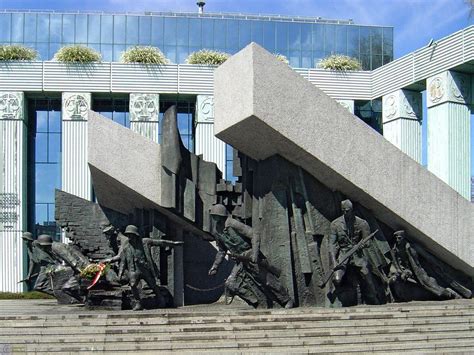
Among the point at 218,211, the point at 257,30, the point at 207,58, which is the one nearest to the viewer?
the point at 218,211

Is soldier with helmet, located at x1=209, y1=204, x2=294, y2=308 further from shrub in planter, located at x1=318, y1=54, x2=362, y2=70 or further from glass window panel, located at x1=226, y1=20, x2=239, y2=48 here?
glass window panel, located at x1=226, y1=20, x2=239, y2=48

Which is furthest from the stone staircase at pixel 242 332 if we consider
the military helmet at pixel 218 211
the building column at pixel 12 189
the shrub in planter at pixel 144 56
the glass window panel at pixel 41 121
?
the glass window panel at pixel 41 121

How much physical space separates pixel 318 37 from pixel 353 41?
1.54 meters

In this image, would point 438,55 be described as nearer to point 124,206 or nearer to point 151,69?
point 151,69

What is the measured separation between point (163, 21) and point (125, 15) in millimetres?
1655

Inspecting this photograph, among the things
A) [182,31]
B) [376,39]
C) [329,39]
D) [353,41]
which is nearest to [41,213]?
[182,31]

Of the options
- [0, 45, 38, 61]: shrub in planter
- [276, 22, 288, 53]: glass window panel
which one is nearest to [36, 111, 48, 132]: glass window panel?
[0, 45, 38, 61]: shrub in planter

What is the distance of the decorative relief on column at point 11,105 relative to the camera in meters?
25.2

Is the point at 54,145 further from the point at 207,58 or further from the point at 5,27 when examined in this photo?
the point at 207,58

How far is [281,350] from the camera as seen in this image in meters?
8.52

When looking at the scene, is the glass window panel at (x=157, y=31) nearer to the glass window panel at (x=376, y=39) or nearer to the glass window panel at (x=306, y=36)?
the glass window panel at (x=306, y=36)

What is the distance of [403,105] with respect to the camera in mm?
25031

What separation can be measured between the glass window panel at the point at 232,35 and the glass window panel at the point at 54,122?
7815 millimetres

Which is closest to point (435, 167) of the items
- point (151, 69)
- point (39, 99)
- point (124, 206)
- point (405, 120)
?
point (405, 120)
